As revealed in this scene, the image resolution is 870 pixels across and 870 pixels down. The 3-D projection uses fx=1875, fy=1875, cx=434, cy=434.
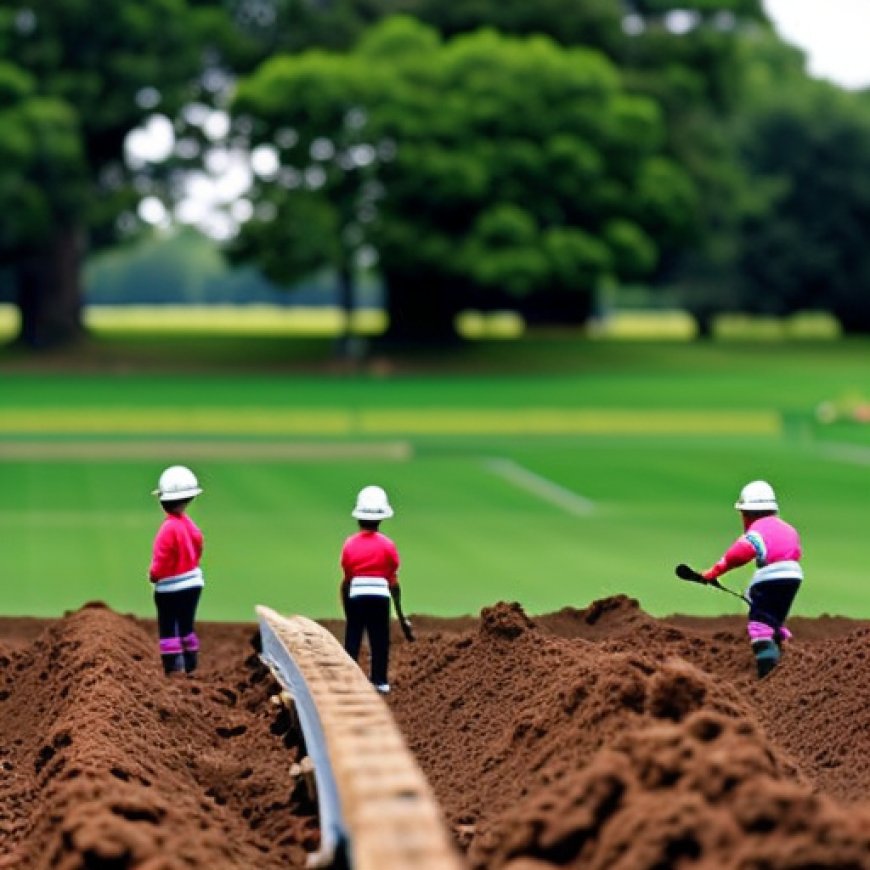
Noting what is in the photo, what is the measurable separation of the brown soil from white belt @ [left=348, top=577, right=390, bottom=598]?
1.87 ft

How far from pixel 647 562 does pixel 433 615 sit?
4.05 meters

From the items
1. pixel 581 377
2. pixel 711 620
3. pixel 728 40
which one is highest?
pixel 728 40

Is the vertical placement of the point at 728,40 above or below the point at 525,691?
above

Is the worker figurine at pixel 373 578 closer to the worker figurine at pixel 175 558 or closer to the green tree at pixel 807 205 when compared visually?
the worker figurine at pixel 175 558

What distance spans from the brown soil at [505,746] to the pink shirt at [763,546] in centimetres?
52

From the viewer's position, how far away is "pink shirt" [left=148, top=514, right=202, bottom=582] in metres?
9.52

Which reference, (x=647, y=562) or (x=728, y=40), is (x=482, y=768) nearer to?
(x=647, y=562)

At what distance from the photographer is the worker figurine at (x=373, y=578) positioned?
916 cm

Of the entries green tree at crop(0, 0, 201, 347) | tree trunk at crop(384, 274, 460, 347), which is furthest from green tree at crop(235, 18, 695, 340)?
green tree at crop(0, 0, 201, 347)

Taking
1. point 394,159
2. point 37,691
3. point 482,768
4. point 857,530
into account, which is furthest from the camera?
point 394,159

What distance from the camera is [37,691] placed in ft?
31.7

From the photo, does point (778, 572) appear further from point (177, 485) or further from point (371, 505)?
point (177, 485)

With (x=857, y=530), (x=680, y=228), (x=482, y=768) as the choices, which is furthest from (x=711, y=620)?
(x=680, y=228)

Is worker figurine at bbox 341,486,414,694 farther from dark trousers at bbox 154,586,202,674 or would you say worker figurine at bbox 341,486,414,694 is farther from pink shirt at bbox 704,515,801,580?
pink shirt at bbox 704,515,801,580
